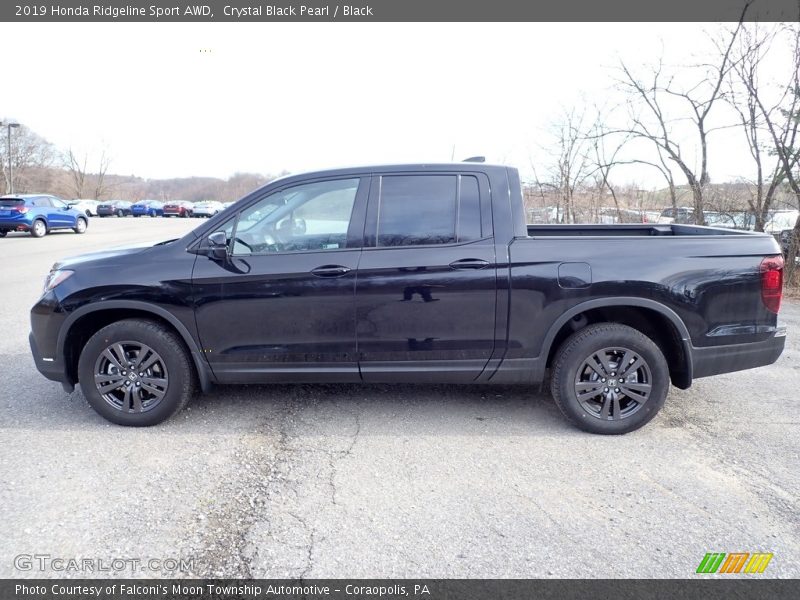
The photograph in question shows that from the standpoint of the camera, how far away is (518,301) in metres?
3.73

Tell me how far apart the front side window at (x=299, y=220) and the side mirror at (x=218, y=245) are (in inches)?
4.0

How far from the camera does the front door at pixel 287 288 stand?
148 inches

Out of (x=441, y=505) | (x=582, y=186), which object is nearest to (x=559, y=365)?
(x=441, y=505)

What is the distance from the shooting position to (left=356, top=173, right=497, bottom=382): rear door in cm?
371

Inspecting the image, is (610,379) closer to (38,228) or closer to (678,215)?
(678,215)

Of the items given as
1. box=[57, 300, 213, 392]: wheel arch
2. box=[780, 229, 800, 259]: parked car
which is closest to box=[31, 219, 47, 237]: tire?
box=[57, 300, 213, 392]: wheel arch

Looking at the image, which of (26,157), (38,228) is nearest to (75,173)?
(26,157)

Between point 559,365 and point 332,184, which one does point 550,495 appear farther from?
point 332,184

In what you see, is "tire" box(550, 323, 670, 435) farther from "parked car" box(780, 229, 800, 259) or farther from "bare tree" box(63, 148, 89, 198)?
"bare tree" box(63, 148, 89, 198)

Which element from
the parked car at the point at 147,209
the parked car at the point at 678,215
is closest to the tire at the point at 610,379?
the parked car at the point at 678,215

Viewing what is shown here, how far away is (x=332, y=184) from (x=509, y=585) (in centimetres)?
286

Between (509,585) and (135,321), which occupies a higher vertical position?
(135,321)

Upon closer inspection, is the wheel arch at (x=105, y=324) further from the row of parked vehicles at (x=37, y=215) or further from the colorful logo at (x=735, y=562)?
the row of parked vehicles at (x=37, y=215)

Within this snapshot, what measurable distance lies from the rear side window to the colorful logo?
Result: 91.7 inches
